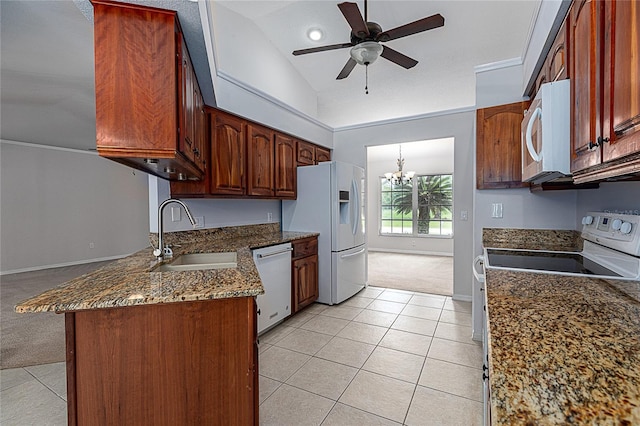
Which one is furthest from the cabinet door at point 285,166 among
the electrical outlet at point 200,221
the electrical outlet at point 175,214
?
the electrical outlet at point 175,214

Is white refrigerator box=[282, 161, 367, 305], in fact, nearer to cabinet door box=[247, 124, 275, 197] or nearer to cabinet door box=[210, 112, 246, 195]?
cabinet door box=[247, 124, 275, 197]

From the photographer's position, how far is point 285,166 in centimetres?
359

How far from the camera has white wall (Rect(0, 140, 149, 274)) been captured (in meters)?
5.43

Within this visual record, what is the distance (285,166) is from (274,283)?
4.81ft

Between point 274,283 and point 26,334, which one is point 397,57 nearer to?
point 274,283

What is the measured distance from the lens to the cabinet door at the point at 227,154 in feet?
8.77

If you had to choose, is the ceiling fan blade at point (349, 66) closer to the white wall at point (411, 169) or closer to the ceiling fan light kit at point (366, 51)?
the ceiling fan light kit at point (366, 51)

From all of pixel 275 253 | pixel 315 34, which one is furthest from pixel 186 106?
pixel 315 34

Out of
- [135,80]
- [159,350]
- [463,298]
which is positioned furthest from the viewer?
[463,298]

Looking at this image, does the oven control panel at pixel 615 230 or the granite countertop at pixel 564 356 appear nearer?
the granite countertop at pixel 564 356

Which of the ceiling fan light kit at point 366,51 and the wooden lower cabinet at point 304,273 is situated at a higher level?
the ceiling fan light kit at point 366,51

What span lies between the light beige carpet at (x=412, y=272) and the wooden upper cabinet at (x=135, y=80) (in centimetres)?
383

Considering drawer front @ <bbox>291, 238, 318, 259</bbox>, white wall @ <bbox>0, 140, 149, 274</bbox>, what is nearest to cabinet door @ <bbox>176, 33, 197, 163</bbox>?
drawer front @ <bbox>291, 238, 318, 259</bbox>

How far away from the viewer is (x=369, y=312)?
3.37m
